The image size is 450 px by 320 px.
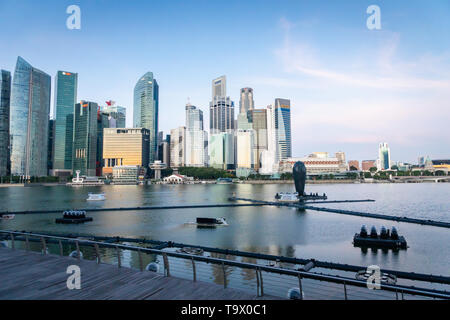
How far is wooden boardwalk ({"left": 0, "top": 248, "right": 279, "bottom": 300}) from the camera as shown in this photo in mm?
9836

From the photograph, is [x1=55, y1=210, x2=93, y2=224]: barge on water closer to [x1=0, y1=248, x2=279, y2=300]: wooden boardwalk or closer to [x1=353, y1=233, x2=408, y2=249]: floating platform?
[x1=0, y1=248, x2=279, y2=300]: wooden boardwalk

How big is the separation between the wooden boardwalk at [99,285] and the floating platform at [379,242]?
3002 centimetres

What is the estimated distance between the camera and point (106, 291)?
405 inches

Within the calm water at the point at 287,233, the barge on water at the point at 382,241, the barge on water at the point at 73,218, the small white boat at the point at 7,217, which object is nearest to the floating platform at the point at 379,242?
the barge on water at the point at 382,241

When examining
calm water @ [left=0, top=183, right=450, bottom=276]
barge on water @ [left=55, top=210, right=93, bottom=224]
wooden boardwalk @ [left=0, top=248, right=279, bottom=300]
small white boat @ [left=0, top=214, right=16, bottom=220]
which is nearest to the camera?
wooden boardwalk @ [left=0, top=248, right=279, bottom=300]

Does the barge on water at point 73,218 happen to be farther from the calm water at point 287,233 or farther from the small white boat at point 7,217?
the small white boat at point 7,217

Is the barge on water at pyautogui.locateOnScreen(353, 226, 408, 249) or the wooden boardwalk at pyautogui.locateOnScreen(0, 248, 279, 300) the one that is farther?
the barge on water at pyautogui.locateOnScreen(353, 226, 408, 249)

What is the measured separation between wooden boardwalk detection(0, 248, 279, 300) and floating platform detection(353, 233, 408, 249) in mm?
30022

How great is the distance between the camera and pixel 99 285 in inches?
428

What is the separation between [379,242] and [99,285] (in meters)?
33.6

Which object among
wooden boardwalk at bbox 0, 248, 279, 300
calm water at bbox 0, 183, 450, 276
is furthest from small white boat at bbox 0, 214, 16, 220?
wooden boardwalk at bbox 0, 248, 279, 300

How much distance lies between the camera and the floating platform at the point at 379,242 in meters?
33.8

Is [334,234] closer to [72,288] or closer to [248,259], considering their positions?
[248,259]
